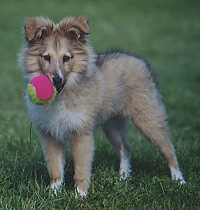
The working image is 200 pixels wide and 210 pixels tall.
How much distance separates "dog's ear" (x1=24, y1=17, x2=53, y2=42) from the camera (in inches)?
147

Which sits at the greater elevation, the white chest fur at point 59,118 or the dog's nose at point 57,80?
the dog's nose at point 57,80

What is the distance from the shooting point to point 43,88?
11.1 feet

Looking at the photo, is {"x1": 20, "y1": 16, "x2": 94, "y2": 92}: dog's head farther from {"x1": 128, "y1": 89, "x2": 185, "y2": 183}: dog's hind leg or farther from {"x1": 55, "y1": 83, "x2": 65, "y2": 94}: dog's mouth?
{"x1": 128, "y1": 89, "x2": 185, "y2": 183}: dog's hind leg

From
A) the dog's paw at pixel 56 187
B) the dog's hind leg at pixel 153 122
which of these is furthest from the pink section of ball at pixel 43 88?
the dog's hind leg at pixel 153 122

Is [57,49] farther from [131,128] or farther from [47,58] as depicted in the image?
[131,128]

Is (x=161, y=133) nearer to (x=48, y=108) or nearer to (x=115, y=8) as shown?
(x=48, y=108)

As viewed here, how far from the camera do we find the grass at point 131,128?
3732mm

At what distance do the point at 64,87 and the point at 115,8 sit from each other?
17916mm

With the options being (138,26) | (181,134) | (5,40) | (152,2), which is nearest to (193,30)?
(138,26)

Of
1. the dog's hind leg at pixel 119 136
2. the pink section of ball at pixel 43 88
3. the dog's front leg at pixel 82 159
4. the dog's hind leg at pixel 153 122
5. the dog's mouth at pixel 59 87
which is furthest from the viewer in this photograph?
the dog's hind leg at pixel 119 136

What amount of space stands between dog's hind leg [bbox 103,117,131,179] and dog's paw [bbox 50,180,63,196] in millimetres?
1236

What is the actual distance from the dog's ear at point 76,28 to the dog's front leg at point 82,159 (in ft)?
3.78

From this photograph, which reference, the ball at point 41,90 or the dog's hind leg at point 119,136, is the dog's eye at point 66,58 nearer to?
the ball at point 41,90

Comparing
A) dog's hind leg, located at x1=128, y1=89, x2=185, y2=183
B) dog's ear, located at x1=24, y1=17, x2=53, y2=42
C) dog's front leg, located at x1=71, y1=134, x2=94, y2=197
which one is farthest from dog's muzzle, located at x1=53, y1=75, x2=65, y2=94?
dog's hind leg, located at x1=128, y1=89, x2=185, y2=183
